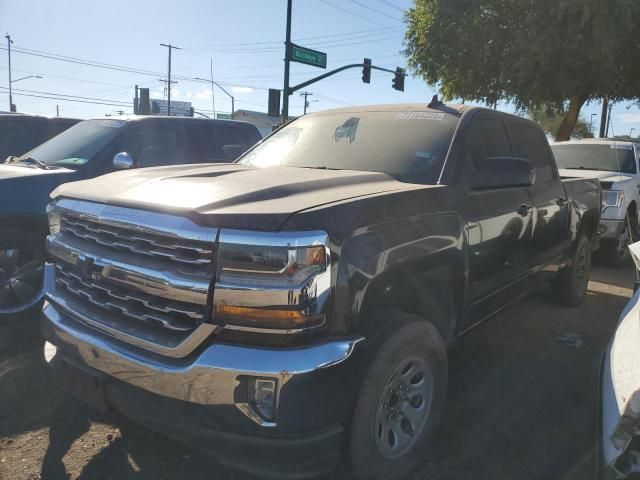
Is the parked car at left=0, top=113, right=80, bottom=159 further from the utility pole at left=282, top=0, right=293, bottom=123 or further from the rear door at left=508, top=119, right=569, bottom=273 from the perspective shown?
the utility pole at left=282, top=0, right=293, bottom=123

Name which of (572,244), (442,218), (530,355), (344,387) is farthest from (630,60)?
(344,387)

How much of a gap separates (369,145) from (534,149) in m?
1.89

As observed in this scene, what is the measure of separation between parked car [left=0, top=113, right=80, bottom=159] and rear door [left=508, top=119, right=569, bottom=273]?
19.3 ft

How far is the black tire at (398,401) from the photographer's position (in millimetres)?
2209

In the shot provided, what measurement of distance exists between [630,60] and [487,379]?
16.5m

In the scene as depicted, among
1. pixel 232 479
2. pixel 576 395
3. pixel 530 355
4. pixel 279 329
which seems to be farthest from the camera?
pixel 530 355

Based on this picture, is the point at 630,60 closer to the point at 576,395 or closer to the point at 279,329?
the point at 576,395

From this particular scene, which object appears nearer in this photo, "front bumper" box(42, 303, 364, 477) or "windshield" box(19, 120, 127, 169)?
"front bumper" box(42, 303, 364, 477)

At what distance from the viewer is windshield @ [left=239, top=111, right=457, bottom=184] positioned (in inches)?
125

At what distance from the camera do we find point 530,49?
15102 mm

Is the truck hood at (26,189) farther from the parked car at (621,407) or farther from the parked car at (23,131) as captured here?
the parked car at (621,407)

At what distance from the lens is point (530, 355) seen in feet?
14.0

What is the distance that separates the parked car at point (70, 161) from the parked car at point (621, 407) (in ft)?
11.7

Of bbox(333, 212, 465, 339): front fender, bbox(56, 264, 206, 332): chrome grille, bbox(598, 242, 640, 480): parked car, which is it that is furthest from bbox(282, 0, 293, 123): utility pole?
bbox(598, 242, 640, 480): parked car
